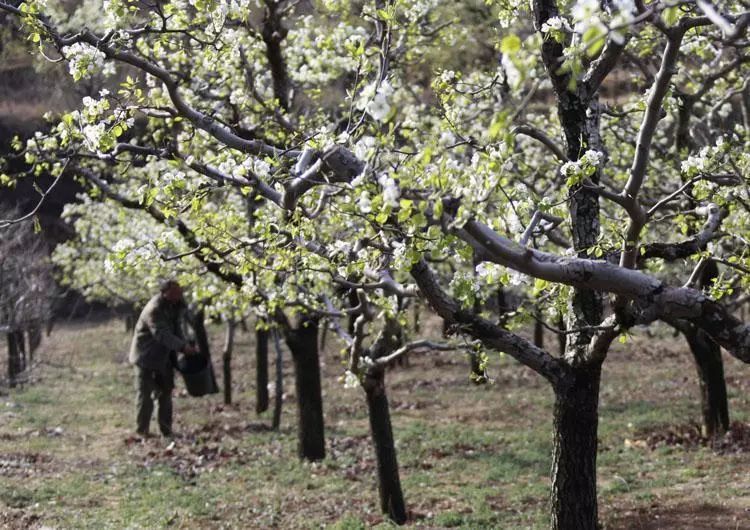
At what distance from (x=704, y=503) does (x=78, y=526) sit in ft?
22.9

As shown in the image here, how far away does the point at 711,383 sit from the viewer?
12.7 metres

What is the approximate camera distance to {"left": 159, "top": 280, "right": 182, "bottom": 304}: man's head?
45.1 ft

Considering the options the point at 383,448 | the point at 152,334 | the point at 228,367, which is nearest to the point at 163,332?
the point at 152,334

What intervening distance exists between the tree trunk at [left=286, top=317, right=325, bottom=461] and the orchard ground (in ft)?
1.02

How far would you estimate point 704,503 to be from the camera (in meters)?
9.46

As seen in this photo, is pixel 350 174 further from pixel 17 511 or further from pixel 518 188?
pixel 17 511

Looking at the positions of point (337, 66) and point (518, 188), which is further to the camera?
point (337, 66)

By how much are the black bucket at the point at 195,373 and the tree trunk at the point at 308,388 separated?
1864 millimetres

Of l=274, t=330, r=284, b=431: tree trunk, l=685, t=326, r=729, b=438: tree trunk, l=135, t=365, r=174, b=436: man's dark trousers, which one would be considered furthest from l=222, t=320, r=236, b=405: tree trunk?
l=685, t=326, r=729, b=438: tree trunk

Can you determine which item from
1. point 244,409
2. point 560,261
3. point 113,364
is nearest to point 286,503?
point 560,261

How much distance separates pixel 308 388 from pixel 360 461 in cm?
145

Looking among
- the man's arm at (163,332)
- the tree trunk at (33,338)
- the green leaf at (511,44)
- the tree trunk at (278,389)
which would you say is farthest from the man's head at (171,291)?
the green leaf at (511,44)

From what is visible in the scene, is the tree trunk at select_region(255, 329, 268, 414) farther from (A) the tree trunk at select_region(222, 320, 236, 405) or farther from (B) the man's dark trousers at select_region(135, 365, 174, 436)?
(B) the man's dark trousers at select_region(135, 365, 174, 436)

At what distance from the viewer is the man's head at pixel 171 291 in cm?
1375
